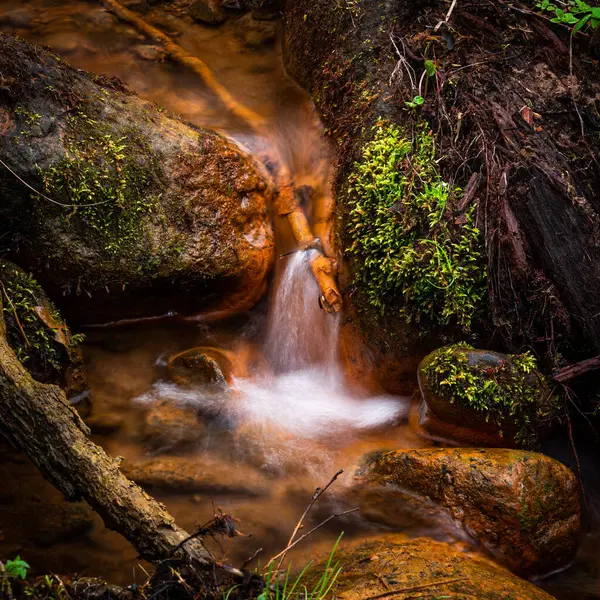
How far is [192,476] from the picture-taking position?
3.87 metres

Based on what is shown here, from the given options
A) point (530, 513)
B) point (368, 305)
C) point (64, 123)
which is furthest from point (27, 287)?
point (530, 513)

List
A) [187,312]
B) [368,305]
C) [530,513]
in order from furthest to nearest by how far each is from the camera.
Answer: [187,312]
[368,305]
[530,513]

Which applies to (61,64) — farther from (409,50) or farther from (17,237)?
(409,50)

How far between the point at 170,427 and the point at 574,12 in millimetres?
4406

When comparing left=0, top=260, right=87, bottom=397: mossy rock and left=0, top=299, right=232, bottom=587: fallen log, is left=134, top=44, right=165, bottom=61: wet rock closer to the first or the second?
left=0, top=260, right=87, bottom=397: mossy rock

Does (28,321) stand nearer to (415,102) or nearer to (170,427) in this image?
(170,427)

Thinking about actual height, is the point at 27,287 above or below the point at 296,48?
below

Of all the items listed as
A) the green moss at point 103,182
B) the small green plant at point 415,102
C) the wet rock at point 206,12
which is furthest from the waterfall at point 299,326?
the wet rock at point 206,12

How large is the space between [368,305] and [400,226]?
70cm

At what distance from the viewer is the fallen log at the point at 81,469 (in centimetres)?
270

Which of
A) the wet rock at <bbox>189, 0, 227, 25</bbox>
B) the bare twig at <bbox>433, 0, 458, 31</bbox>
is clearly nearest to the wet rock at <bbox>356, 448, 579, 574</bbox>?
the bare twig at <bbox>433, 0, 458, 31</bbox>

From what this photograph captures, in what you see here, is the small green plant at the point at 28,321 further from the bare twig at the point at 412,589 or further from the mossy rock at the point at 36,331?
the bare twig at the point at 412,589

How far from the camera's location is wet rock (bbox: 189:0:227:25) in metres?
6.25

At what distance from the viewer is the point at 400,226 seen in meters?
4.02
